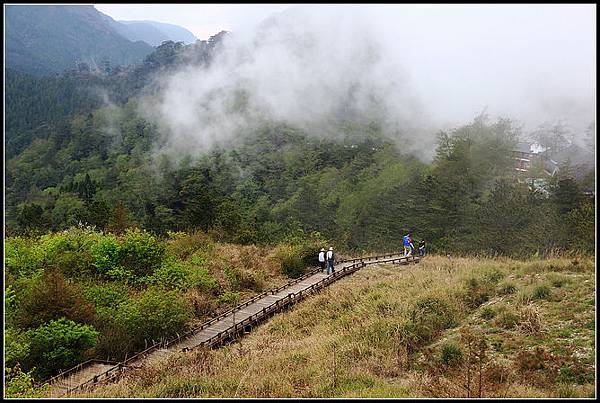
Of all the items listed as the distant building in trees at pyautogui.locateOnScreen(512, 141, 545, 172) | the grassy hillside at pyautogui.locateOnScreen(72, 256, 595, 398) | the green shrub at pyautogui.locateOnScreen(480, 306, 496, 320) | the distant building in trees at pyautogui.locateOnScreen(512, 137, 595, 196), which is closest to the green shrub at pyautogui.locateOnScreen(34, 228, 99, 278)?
the grassy hillside at pyautogui.locateOnScreen(72, 256, 595, 398)

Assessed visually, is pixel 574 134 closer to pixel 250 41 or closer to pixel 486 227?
pixel 486 227

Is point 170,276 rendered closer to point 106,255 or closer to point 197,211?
point 106,255

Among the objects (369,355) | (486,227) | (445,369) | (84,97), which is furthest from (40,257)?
(84,97)

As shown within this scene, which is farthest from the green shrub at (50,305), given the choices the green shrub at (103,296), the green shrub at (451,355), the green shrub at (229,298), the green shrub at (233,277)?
the green shrub at (451,355)

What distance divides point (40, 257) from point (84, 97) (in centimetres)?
12040

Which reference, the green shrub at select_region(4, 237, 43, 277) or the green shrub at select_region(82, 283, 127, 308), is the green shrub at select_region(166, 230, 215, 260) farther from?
the green shrub at select_region(82, 283, 127, 308)

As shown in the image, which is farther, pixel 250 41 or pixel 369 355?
pixel 250 41

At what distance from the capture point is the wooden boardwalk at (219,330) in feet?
31.5

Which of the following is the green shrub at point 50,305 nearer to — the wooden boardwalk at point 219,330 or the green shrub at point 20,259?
the wooden boardwalk at point 219,330

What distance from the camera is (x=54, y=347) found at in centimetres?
1027

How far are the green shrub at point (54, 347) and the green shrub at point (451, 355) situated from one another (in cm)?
781

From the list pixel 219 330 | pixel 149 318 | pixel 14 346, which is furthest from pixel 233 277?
pixel 14 346

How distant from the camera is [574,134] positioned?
4378cm

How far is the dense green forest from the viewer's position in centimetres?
1245
